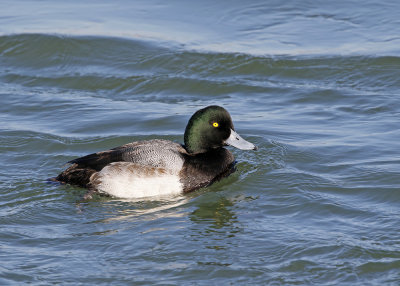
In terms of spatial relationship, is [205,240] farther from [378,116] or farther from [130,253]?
[378,116]

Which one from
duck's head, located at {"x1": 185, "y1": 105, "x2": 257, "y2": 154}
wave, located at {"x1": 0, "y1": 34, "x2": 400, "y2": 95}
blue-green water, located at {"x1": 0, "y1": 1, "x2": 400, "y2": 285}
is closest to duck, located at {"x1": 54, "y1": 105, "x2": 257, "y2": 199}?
duck's head, located at {"x1": 185, "y1": 105, "x2": 257, "y2": 154}

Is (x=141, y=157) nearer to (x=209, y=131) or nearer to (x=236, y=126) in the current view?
(x=209, y=131)

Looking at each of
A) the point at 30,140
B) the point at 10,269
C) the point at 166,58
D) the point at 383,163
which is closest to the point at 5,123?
the point at 30,140

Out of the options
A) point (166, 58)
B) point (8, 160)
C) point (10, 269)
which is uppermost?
point (166, 58)

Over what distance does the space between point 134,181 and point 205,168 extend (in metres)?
0.92

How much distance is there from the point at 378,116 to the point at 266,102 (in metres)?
1.86

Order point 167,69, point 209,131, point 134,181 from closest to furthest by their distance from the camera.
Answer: point 134,181
point 209,131
point 167,69

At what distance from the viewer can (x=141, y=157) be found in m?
8.55

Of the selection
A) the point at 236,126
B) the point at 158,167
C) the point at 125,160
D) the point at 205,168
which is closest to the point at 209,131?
the point at 205,168

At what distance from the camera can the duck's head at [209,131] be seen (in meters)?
8.96

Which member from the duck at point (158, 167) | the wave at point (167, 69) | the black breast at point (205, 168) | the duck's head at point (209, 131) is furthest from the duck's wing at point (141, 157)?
the wave at point (167, 69)

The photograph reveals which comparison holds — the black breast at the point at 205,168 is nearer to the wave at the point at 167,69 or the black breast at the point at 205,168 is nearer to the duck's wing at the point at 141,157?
the duck's wing at the point at 141,157

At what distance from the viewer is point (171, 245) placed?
701 cm

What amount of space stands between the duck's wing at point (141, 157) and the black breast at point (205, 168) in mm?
144
